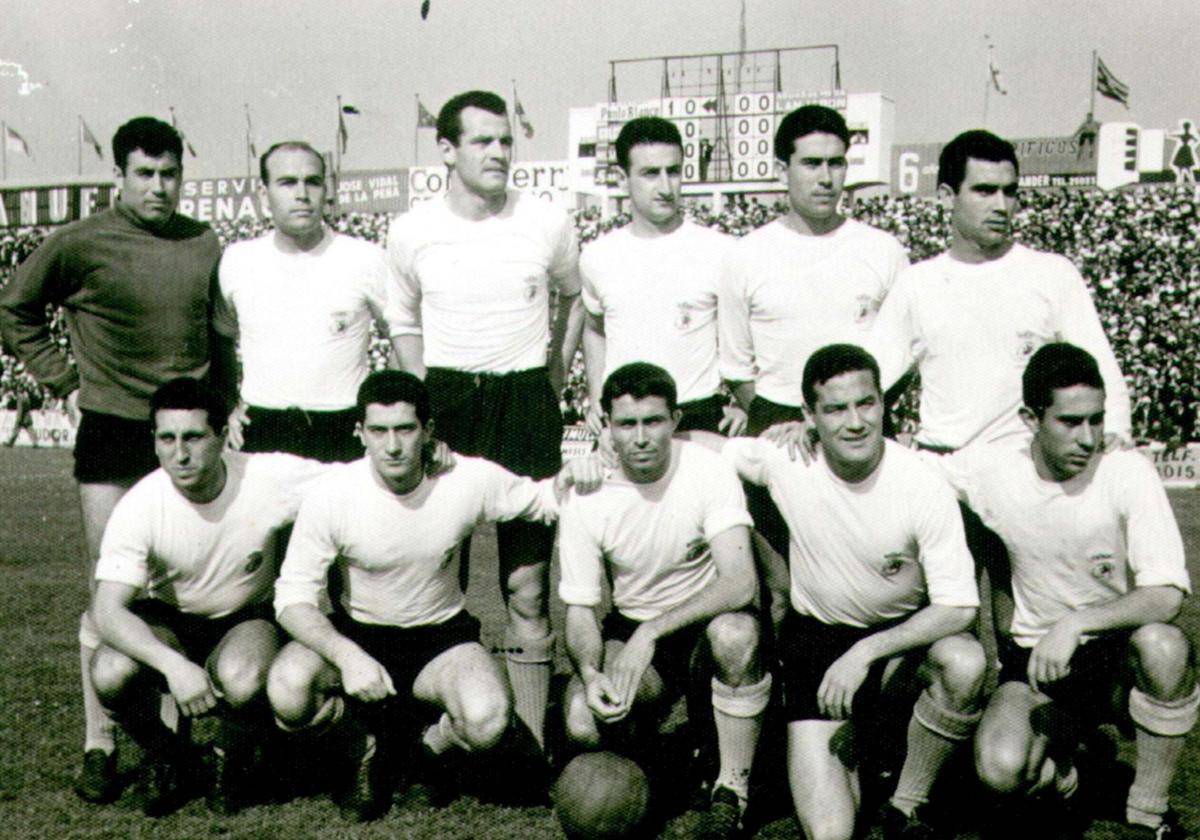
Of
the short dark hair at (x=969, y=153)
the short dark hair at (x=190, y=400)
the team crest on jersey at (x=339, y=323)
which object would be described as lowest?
the short dark hair at (x=190, y=400)

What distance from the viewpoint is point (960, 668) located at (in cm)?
377

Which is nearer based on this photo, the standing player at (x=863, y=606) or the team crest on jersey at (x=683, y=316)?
the standing player at (x=863, y=606)

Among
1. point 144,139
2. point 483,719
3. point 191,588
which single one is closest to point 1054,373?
point 483,719

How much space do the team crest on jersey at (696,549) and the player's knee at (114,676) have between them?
1909 mm

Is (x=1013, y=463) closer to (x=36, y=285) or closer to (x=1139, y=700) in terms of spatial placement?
(x=1139, y=700)

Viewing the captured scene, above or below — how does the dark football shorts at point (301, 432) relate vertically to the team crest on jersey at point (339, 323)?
below

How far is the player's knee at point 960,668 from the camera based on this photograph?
12.3ft

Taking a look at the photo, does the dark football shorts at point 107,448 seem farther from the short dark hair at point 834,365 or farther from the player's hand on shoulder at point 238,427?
the short dark hair at point 834,365

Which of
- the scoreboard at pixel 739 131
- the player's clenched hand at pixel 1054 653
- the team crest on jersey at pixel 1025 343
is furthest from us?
the scoreboard at pixel 739 131

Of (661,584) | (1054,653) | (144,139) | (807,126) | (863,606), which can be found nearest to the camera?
(1054,653)

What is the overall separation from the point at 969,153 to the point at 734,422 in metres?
1.33

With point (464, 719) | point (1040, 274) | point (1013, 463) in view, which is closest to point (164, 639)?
point (464, 719)

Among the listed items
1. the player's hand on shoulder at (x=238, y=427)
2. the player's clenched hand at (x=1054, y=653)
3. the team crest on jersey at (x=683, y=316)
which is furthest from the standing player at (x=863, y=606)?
the player's hand on shoulder at (x=238, y=427)

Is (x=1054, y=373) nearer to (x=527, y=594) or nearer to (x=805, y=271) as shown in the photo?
(x=805, y=271)
